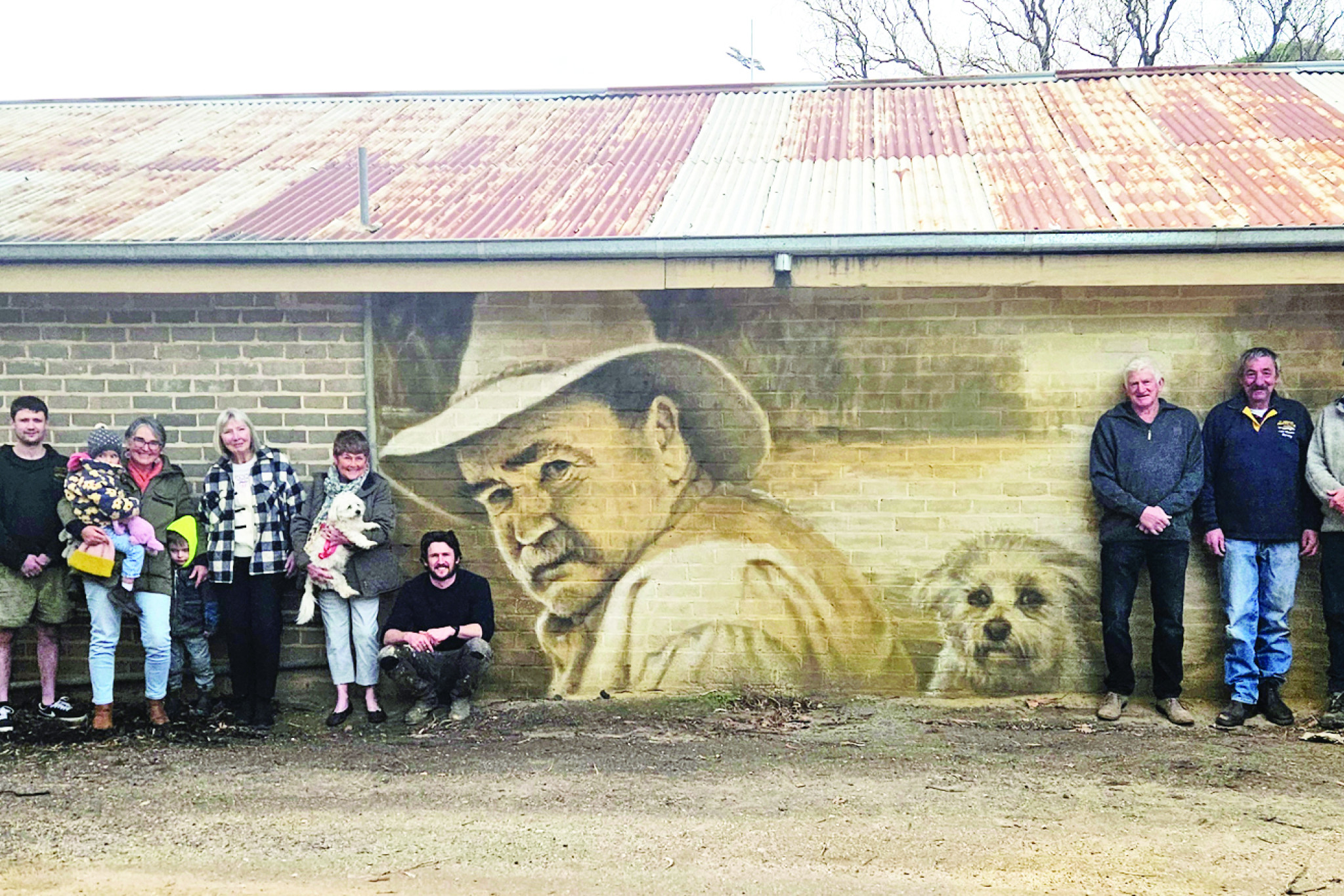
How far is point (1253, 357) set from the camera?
5852 mm

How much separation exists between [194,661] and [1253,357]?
565 centimetres

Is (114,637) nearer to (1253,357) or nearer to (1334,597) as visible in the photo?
(1253,357)

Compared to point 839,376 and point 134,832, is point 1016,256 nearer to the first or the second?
point 839,376

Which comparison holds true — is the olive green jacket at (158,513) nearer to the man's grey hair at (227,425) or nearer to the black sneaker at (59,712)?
the man's grey hair at (227,425)

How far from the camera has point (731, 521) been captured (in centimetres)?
643

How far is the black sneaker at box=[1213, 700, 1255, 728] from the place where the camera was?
5.88 metres

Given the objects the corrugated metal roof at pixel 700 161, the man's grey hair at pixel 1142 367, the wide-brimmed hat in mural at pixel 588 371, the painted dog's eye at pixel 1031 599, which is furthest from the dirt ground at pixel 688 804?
the corrugated metal roof at pixel 700 161

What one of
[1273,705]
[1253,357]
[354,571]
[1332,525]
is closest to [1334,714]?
[1273,705]

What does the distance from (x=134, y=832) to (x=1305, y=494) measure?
5514 millimetres

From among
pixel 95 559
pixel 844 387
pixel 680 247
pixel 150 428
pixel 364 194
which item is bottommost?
pixel 95 559

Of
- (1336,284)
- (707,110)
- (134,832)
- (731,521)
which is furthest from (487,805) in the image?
(707,110)

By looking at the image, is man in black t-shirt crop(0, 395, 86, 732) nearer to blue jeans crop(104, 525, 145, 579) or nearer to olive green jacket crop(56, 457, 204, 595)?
olive green jacket crop(56, 457, 204, 595)

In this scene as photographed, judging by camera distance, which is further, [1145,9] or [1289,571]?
[1145,9]

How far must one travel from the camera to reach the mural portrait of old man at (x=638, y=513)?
641 centimetres
